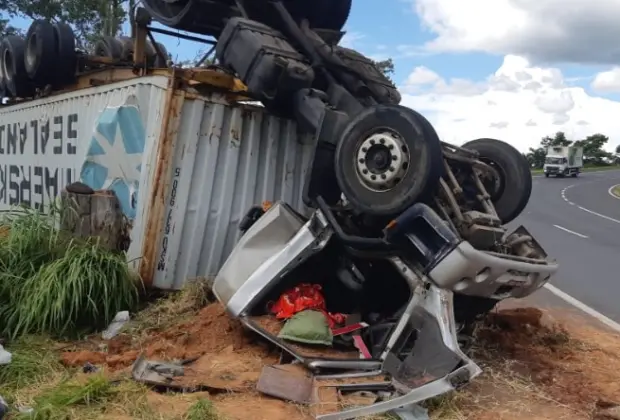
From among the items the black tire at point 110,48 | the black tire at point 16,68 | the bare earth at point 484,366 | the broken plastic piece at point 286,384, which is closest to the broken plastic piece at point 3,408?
the bare earth at point 484,366

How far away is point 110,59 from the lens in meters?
8.27

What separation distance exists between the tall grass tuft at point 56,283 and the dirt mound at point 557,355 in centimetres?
291

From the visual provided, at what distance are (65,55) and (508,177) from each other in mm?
5149

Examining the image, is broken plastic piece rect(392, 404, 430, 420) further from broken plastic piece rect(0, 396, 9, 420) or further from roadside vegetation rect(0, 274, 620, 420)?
broken plastic piece rect(0, 396, 9, 420)

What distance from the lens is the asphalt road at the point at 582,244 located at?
8617mm

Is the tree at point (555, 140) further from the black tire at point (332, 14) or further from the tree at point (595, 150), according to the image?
the black tire at point (332, 14)

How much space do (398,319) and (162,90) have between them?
9.50 ft

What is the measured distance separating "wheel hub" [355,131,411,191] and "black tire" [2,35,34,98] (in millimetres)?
5488

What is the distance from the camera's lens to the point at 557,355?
544 centimetres

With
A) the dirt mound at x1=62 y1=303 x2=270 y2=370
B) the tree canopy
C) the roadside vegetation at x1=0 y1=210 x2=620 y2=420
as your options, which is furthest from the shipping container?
the tree canopy

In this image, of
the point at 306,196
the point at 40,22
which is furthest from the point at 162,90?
the point at 40,22

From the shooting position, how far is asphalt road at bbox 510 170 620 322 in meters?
8.62

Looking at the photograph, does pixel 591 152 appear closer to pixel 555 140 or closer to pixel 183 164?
pixel 555 140

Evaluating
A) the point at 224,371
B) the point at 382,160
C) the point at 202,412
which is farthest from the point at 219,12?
the point at 202,412
